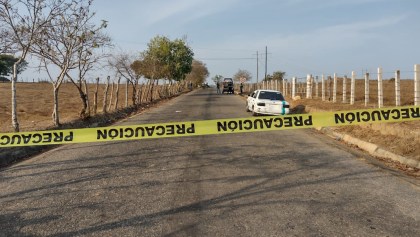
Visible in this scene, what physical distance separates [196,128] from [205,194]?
1.99 m

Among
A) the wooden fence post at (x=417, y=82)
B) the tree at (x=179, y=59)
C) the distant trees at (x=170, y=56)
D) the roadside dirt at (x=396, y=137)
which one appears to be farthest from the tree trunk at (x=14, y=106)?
the tree at (x=179, y=59)

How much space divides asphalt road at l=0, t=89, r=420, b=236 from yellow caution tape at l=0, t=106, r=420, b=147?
0.63 meters

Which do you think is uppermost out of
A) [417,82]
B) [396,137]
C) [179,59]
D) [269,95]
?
[179,59]

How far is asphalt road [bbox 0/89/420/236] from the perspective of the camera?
4.76 meters

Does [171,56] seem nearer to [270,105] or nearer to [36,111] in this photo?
[36,111]

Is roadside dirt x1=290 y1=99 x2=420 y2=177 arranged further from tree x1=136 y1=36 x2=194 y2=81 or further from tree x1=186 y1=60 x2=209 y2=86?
tree x1=186 y1=60 x2=209 y2=86

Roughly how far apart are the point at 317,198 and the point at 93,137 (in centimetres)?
408

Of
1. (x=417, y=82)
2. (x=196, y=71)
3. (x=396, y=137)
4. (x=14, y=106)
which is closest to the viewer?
(x=396, y=137)

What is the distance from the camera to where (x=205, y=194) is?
6.05 meters

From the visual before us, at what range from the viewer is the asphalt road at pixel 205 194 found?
4762 mm

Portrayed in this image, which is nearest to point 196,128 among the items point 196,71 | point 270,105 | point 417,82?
point 417,82

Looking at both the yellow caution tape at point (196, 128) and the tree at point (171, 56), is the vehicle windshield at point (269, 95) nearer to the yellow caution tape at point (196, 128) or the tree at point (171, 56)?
the yellow caution tape at point (196, 128)

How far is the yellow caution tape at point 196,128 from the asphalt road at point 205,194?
0.63 meters

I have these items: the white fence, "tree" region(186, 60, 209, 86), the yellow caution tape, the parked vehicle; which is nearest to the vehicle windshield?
the parked vehicle
